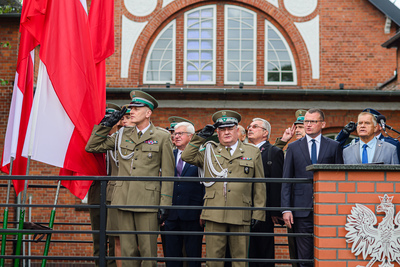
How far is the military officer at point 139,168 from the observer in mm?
5695

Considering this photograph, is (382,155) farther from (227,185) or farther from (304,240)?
(227,185)

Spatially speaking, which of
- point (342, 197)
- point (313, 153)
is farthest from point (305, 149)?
point (342, 197)

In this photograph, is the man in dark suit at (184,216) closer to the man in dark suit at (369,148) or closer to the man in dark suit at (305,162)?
the man in dark suit at (305,162)

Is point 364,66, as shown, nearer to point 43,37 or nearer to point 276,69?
point 276,69

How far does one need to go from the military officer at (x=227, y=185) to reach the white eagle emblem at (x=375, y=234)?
1.40 meters

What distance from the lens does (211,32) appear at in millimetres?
15320

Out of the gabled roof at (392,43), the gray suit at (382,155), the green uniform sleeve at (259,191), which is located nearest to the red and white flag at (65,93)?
the green uniform sleeve at (259,191)

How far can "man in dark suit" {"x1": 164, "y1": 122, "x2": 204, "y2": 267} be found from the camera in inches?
254

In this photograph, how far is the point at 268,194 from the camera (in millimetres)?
6840

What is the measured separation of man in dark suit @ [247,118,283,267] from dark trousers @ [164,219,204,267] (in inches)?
26.2

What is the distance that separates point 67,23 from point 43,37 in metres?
0.34

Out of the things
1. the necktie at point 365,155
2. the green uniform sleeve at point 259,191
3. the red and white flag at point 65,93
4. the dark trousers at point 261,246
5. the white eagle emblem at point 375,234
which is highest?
the red and white flag at point 65,93

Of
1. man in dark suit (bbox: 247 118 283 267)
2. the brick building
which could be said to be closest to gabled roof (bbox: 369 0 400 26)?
the brick building


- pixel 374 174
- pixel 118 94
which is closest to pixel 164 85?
pixel 118 94
